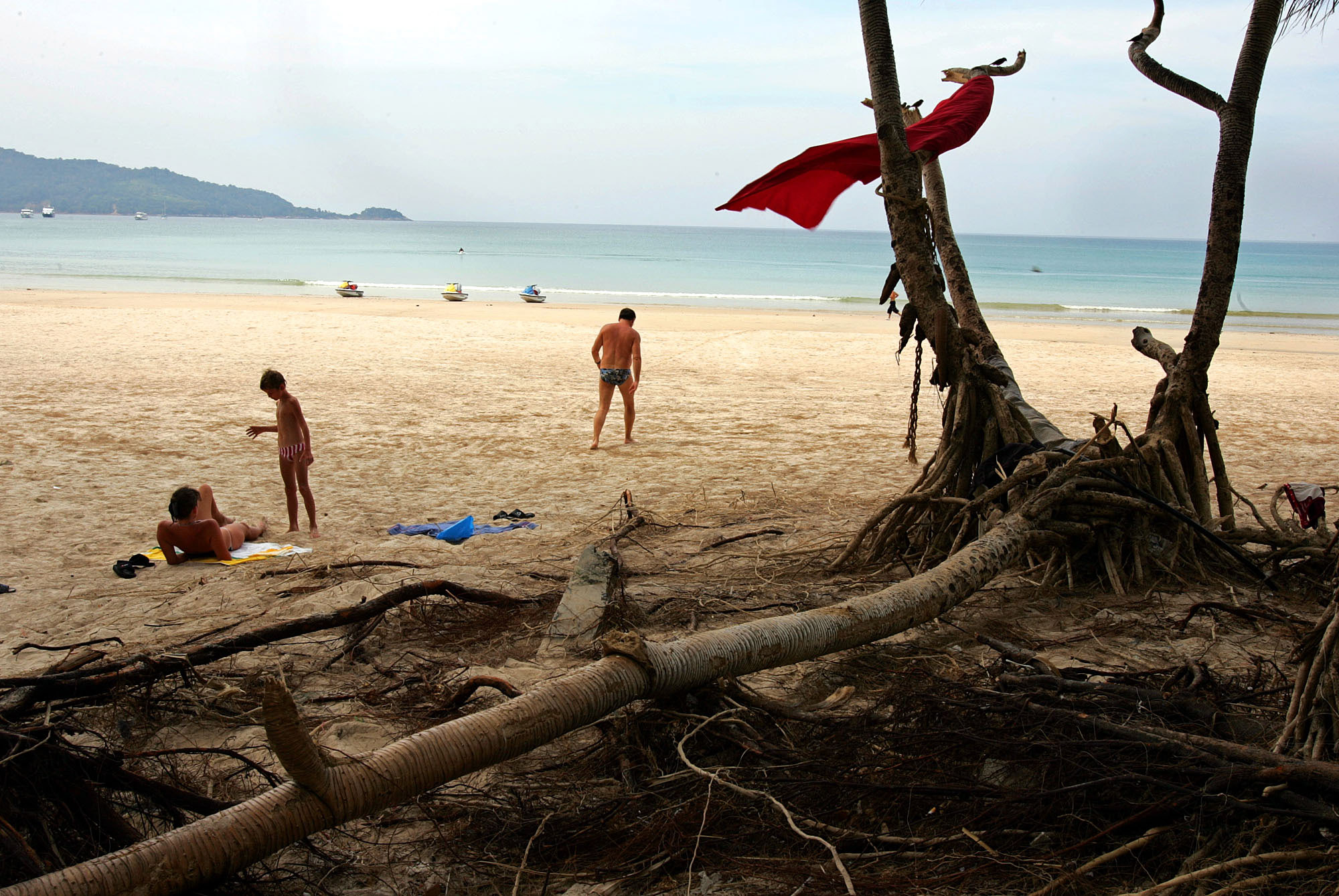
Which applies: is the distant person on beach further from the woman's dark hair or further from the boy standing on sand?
the boy standing on sand

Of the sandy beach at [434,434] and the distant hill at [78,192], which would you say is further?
the distant hill at [78,192]

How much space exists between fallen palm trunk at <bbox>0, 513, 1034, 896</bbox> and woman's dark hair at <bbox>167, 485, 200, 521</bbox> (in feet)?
13.8

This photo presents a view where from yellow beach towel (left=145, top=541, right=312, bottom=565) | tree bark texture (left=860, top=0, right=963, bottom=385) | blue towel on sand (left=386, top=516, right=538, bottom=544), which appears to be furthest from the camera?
blue towel on sand (left=386, top=516, right=538, bottom=544)

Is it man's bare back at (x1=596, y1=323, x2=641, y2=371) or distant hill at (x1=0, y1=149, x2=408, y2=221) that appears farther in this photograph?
distant hill at (x1=0, y1=149, x2=408, y2=221)

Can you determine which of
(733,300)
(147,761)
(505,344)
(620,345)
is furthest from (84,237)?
(147,761)

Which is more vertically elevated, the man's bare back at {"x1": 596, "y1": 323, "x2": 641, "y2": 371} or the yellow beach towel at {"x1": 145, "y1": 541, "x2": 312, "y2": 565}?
the man's bare back at {"x1": 596, "y1": 323, "x2": 641, "y2": 371}

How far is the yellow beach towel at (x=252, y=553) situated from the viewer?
5785 millimetres

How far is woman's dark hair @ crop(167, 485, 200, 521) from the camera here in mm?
5676

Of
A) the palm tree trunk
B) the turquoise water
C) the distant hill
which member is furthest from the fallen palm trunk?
the distant hill

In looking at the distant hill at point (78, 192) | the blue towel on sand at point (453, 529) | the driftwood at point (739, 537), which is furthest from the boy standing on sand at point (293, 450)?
the distant hill at point (78, 192)

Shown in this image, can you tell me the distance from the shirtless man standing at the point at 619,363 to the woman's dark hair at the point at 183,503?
4226mm

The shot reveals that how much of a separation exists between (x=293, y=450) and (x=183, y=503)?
2.88 ft

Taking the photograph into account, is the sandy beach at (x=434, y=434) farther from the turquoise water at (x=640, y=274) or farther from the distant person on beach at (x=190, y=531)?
the turquoise water at (x=640, y=274)

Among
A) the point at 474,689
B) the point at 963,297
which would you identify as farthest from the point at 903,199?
the point at 474,689
